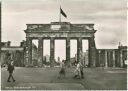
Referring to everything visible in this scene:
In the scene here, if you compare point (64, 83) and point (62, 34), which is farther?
point (62, 34)

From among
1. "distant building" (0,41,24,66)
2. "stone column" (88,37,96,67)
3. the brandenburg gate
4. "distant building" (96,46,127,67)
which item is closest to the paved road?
the brandenburg gate

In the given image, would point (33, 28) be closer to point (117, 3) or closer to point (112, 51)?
point (112, 51)

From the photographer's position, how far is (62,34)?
51.1 meters

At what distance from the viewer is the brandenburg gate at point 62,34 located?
50.3 metres

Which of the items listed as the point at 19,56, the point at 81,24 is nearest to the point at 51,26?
the point at 81,24

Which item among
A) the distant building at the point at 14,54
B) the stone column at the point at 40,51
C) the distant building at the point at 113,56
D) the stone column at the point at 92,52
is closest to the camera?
the stone column at the point at 40,51

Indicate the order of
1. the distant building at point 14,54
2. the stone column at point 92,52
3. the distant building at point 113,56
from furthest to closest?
the distant building at point 14,54
the distant building at point 113,56
the stone column at point 92,52

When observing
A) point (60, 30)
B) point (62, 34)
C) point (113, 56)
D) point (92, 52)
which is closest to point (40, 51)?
point (62, 34)

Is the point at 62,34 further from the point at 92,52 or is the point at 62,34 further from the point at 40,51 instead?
the point at 92,52

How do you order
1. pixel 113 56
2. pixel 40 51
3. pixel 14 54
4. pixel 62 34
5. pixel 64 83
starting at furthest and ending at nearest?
pixel 14 54 < pixel 113 56 < pixel 62 34 < pixel 40 51 < pixel 64 83

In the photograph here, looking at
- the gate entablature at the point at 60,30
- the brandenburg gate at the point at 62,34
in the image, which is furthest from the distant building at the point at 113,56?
the gate entablature at the point at 60,30

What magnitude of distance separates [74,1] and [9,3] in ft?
11.8

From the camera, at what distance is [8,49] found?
58938mm

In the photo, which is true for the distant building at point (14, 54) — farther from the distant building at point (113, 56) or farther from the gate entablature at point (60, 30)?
the distant building at point (113, 56)
